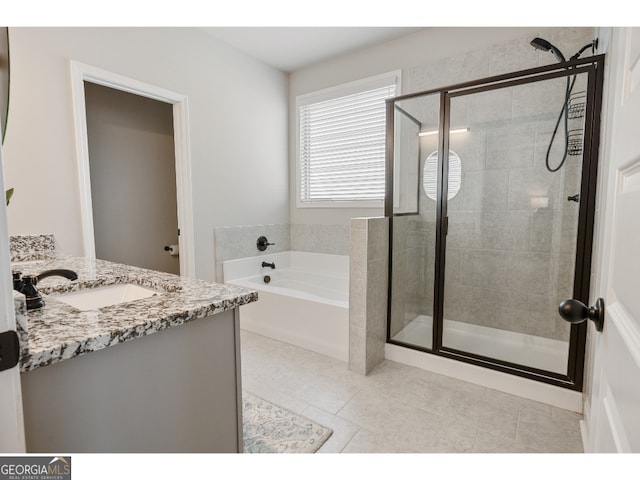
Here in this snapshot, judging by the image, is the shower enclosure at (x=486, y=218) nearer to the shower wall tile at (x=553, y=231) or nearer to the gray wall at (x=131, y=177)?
the shower wall tile at (x=553, y=231)

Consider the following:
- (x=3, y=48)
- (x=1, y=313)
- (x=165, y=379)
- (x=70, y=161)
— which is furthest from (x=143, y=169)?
(x=1, y=313)

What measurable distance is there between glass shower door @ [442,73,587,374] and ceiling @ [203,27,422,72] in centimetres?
118

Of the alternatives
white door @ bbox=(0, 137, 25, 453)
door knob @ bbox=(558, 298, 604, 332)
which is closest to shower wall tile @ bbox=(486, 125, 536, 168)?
door knob @ bbox=(558, 298, 604, 332)

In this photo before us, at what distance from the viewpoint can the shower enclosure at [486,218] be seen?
2.14m

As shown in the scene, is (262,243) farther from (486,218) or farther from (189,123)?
(486,218)

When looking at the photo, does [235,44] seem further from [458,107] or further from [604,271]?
[604,271]

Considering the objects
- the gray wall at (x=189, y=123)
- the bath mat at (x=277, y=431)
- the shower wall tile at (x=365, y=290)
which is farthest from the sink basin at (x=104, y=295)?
the shower wall tile at (x=365, y=290)

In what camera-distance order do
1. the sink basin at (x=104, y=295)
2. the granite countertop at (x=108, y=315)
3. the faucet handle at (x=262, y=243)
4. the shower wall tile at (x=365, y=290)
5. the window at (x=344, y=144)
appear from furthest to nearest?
the faucet handle at (x=262, y=243) → the window at (x=344, y=144) → the shower wall tile at (x=365, y=290) → the sink basin at (x=104, y=295) → the granite countertop at (x=108, y=315)

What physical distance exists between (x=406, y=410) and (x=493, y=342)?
3.32 ft

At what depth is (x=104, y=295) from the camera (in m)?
1.24

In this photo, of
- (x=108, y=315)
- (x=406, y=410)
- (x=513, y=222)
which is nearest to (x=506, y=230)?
(x=513, y=222)

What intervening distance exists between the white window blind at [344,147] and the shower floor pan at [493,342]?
137cm

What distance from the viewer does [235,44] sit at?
9.77 ft

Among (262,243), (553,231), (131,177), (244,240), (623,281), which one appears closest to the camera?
(623,281)
